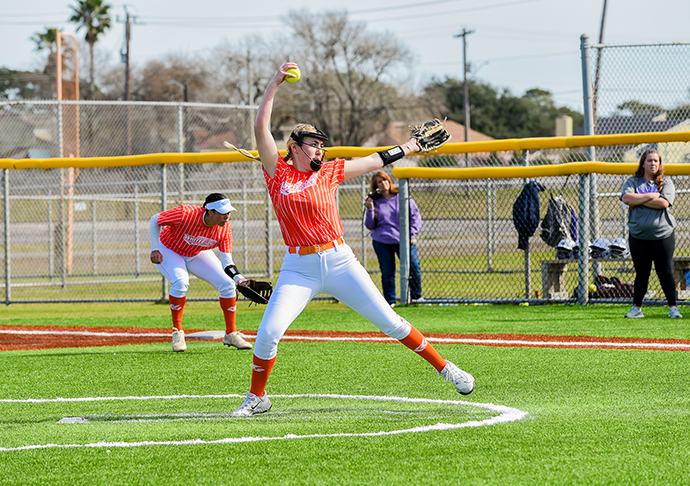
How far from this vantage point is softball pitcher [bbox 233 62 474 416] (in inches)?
202

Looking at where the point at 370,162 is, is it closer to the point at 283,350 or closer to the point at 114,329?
the point at 283,350

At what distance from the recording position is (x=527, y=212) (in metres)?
11.4

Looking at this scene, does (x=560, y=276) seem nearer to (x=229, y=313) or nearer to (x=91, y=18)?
(x=229, y=313)

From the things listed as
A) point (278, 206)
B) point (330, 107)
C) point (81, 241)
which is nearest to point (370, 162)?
point (278, 206)

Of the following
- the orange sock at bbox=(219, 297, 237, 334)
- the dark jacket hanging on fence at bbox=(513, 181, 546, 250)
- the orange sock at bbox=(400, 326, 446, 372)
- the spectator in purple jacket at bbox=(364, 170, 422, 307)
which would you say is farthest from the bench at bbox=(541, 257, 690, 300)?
the orange sock at bbox=(400, 326, 446, 372)

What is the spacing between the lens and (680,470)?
3541 mm

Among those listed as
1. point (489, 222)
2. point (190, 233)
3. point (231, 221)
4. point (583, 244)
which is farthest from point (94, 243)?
point (583, 244)

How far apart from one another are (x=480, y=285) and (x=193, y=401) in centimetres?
768

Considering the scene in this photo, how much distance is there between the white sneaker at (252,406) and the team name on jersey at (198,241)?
357 centimetres

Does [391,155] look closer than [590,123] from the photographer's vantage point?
Yes

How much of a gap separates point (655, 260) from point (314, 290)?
558 cm

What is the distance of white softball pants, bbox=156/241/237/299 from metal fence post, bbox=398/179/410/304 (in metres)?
3.71

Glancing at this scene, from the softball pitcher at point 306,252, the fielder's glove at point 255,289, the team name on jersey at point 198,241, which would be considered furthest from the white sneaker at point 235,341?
the softball pitcher at point 306,252

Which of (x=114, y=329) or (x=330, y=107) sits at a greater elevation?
(x=330, y=107)
